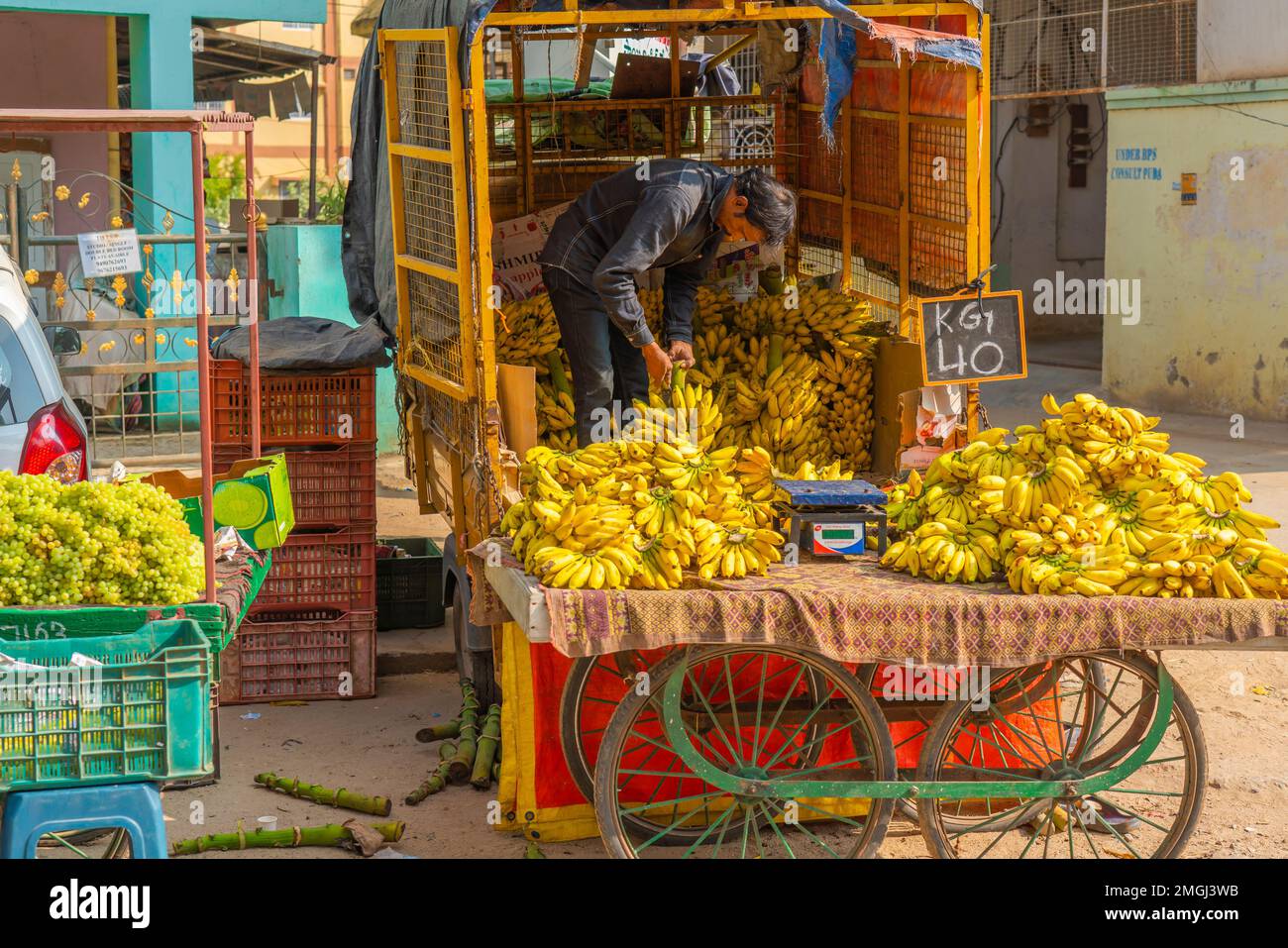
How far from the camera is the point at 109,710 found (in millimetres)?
3801

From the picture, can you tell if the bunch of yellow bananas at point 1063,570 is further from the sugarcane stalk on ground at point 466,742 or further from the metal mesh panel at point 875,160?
the metal mesh panel at point 875,160

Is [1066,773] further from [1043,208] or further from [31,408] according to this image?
[1043,208]

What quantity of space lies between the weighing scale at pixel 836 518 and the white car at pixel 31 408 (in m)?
2.69

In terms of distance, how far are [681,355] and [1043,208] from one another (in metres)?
12.0

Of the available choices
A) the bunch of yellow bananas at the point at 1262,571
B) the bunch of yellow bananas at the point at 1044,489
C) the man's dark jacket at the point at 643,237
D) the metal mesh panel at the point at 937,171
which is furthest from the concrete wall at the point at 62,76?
the bunch of yellow bananas at the point at 1262,571

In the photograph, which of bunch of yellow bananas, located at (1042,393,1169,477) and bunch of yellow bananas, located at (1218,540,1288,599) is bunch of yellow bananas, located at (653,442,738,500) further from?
bunch of yellow bananas, located at (1218,540,1288,599)

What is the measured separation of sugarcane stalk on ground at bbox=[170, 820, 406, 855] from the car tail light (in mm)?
1435

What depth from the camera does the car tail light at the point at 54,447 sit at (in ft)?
18.0

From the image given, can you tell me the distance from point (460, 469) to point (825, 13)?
240 centimetres

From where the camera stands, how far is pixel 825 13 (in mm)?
5812

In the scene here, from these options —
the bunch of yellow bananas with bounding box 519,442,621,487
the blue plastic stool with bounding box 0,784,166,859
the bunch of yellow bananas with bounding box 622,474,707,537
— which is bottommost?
the blue plastic stool with bounding box 0,784,166,859

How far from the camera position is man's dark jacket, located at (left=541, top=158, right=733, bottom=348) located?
5.94m

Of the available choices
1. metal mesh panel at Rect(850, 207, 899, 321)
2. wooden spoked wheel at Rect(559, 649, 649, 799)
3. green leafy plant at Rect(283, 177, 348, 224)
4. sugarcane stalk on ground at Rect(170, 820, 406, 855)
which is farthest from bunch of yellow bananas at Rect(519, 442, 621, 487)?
green leafy plant at Rect(283, 177, 348, 224)

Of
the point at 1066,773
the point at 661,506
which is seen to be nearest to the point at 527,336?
the point at 661,506
